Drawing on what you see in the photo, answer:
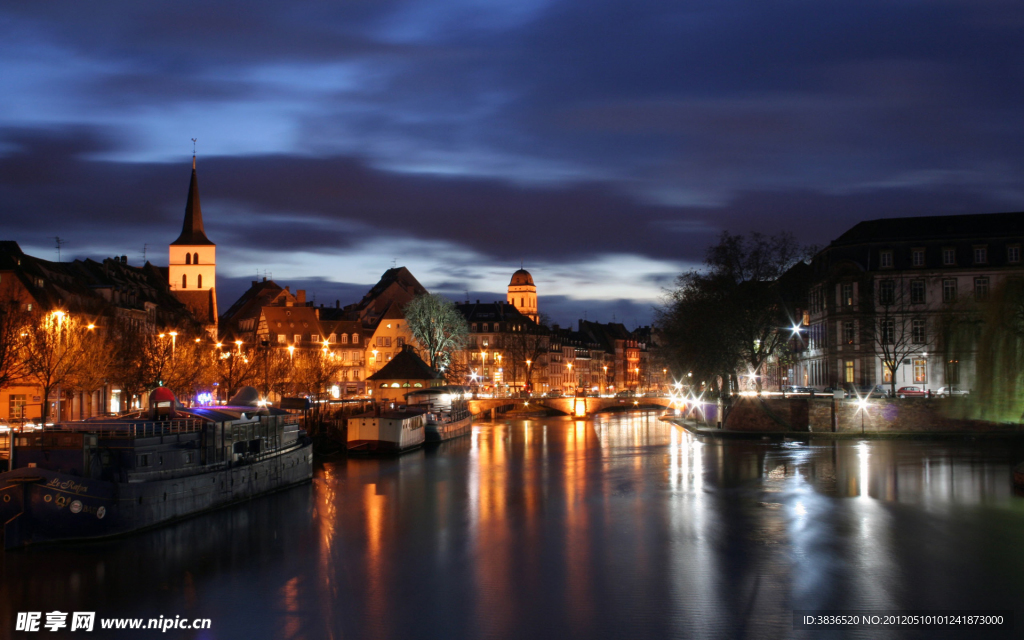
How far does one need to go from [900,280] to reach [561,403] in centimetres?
4336

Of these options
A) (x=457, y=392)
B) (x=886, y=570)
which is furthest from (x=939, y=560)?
(x=457, y=392)

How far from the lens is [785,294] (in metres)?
70.0

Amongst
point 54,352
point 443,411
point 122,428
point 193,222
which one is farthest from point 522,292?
point 122,428

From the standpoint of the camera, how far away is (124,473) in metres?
26.9

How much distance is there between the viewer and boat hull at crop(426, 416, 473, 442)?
6556 centimetres

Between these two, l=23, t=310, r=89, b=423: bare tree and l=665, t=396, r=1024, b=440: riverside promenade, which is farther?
l=665, t=396, r=1024, b=440: riverside promenade

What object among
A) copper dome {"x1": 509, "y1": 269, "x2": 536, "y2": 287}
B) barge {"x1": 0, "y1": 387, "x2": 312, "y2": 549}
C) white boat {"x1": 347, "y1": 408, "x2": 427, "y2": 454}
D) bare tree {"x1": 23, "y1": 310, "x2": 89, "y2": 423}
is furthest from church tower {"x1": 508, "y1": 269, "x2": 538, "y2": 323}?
barge {"x1": 0, "y1": 387, "x2": 312, "y2": 549}

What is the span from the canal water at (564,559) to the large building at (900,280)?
26.8 meters

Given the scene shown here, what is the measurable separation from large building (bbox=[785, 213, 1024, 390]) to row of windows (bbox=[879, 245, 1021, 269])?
0.07 m

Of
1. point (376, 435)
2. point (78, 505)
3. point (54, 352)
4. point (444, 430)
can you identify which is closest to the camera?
point (78, 505)

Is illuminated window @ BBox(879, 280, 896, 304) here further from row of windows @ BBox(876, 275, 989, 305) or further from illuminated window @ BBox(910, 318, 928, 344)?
illuminated window @ BBox(910, 318, 928, 344)

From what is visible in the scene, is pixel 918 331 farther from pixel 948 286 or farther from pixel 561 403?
pixel 561 403

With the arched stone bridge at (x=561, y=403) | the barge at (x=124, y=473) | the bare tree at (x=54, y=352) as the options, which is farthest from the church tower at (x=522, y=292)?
the barge at (x=124, y=473)

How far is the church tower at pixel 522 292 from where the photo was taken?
194875 millimetres
